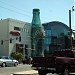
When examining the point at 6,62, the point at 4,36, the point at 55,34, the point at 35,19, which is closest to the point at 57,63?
the point at 6,62

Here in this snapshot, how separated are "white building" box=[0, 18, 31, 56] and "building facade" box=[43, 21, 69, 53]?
18.2m

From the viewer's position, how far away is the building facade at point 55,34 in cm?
9943

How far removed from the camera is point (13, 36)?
77.4 meters

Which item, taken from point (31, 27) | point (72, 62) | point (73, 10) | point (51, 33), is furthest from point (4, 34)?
point (72, 62)

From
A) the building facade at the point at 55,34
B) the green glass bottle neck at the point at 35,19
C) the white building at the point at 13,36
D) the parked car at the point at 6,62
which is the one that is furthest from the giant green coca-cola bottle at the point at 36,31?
the parked car at the point at 6,62

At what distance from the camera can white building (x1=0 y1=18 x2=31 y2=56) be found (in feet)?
248

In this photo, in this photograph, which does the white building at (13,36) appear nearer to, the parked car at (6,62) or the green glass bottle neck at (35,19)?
the green glass bottle neck at (35,19)

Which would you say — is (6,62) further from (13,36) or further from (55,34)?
(55,34)

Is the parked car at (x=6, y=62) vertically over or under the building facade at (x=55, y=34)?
under

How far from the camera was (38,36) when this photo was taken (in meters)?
84.6

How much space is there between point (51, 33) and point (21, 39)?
2198cm

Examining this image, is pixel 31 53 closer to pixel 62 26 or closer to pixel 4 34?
pixel 4 34

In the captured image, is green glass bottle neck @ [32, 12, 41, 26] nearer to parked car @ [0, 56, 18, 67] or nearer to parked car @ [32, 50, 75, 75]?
parked car @ [0, 56, 18, 67]

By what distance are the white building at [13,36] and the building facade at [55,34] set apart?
18.2 m
